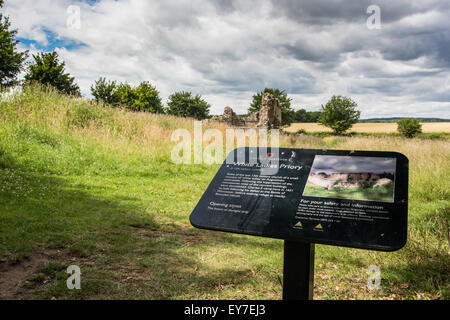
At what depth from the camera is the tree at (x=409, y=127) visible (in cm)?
3328

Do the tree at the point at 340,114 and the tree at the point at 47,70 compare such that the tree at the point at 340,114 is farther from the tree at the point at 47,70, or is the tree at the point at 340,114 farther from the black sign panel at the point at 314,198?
the black sign panel at the point at 314,198

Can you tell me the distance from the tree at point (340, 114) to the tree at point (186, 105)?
Result: 16.5m

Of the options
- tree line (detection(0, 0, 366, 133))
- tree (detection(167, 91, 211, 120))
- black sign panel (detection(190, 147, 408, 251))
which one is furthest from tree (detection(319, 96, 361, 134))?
black sign panel (detection(190, 147, 408, 251))

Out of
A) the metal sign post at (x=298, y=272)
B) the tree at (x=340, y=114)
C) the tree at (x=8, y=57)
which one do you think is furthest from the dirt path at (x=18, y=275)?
the tree at (x=340, y=114)

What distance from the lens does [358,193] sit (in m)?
2.59

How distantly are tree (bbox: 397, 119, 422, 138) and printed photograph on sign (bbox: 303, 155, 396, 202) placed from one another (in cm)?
3348

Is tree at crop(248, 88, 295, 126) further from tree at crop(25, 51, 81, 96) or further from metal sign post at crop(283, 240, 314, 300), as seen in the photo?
metal sign post at crop(283, 240, 314, 300)

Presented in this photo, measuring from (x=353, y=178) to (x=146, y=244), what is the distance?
9.31 ft

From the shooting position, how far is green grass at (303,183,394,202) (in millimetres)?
2527

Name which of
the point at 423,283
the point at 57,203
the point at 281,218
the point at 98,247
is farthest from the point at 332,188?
the point at 57,203

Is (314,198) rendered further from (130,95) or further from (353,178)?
(130,95)

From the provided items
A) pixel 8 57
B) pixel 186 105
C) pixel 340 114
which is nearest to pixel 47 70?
pixel 8 57

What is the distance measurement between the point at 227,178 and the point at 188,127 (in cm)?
1403
